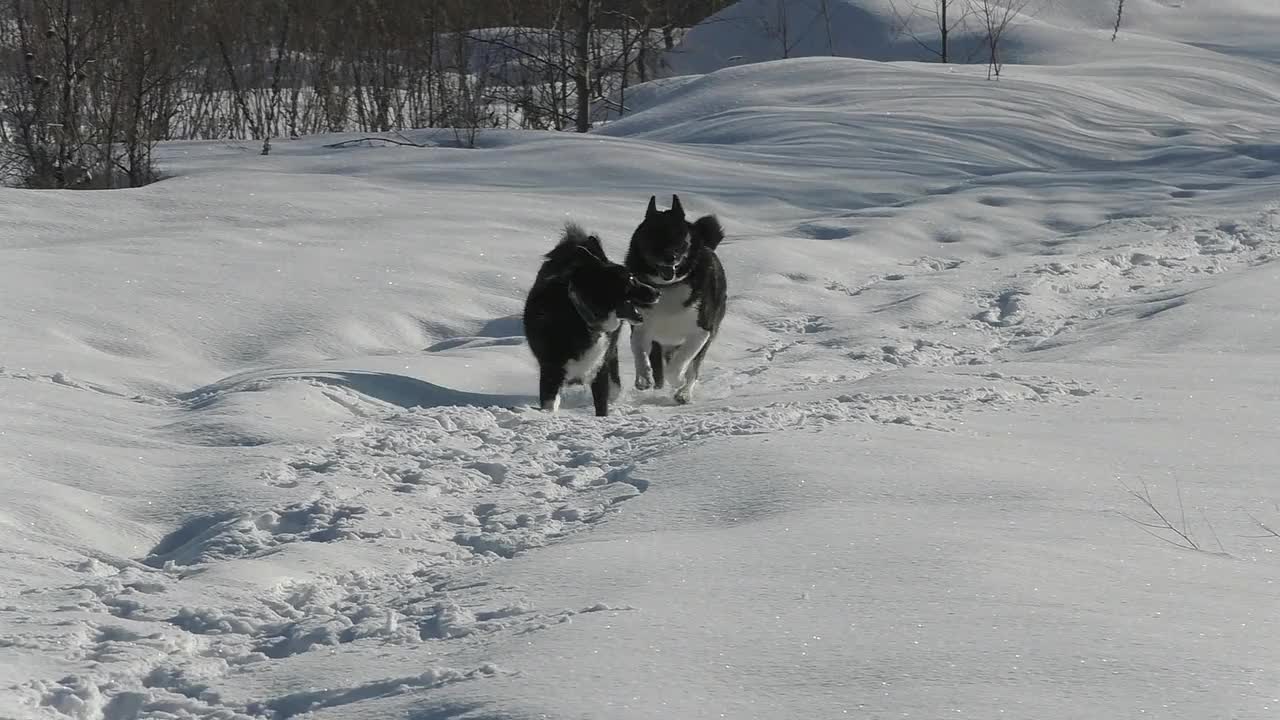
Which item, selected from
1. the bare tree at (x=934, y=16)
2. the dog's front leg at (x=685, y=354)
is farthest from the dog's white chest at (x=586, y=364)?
the bare tree at (x=934, y=16)

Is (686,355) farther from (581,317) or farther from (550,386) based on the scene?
(550,386)

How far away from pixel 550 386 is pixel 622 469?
4.85 feet

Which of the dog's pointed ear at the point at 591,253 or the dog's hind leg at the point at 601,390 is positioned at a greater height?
the dog's pointed ear at the point at 591,253

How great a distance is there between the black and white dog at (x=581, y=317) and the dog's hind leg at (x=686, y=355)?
284mm

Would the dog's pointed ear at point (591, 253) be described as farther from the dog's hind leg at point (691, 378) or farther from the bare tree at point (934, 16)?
the bare tree at point (934, 16)

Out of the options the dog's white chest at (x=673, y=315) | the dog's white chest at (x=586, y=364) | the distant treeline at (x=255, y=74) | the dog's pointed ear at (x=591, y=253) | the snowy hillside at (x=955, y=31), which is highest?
the snowy hillside at (x=955, y=31)

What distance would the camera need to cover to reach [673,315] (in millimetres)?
6605

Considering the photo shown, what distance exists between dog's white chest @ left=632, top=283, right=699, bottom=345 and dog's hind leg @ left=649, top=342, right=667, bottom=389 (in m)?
0.24

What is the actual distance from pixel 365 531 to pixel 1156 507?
2.41 metres

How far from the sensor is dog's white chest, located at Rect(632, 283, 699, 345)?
6.60 metres

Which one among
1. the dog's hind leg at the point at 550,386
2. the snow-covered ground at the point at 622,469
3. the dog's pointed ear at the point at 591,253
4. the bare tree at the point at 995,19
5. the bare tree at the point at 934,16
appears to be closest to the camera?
the snow-covered ground at the point at 622,469

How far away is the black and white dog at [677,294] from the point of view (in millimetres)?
6609

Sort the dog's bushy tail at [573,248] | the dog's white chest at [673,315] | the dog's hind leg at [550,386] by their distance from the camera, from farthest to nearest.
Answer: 1. the dog's white chest at [673,315]
2. the dog's bushy tail at [573,248]
3. the dog's hind leg at [550,386]

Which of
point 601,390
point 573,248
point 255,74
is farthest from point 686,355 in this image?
point 255,74
